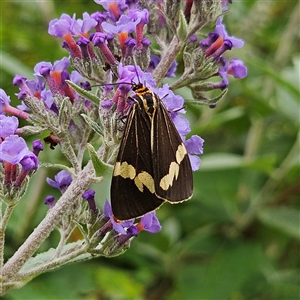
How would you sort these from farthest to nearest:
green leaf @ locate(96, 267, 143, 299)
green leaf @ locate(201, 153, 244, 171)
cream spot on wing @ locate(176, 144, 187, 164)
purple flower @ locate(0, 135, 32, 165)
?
1. green leaf @ locate(96, 267, 143, 299)
2. green leaf @ locate(201, 153, 244, 171)
3. cream spot on wing @ locate(176, 144, 187, 164)
4. purple flower @ locate(0, 135, 32, 165)

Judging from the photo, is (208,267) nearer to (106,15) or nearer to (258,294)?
(258,294)

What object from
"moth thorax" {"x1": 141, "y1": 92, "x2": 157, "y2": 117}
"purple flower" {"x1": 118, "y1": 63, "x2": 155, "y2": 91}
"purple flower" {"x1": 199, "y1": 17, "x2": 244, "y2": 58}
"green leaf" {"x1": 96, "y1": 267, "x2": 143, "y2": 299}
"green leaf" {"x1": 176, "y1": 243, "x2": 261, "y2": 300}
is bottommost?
"green leaf" {"x1": 96, "y1": 267, "x2": 143, "y2": 299}

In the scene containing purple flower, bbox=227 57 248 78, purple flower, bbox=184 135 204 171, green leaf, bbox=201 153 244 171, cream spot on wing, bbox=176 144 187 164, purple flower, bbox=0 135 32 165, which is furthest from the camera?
green leaf, bbox=201 153 244 171

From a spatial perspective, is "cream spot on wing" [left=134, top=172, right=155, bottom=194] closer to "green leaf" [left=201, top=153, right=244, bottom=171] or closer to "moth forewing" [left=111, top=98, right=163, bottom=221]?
"moth forewing" [left=111, top=98, right=163, bottom=221]

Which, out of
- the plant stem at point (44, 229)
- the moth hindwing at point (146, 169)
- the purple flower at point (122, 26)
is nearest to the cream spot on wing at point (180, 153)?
the moth hindwing at point (146, 169)

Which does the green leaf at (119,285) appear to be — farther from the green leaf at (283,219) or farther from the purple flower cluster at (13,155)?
the purple flower cluster at (13,155)

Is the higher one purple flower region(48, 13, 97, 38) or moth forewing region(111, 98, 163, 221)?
purple flower region(48, 13, 97, 38)

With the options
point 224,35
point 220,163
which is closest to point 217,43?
point 224,35

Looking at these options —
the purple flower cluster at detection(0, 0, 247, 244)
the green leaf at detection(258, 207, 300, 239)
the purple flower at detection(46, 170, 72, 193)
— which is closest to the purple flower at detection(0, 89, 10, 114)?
the purple flower cluster at detection(0, 0, 247, 244)

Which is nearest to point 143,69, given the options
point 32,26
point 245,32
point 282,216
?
point 282,216
